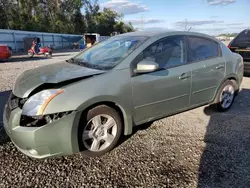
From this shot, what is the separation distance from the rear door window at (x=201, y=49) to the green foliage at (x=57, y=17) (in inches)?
1494

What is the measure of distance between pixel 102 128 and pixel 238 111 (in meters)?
3.11

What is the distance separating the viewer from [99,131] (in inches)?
112

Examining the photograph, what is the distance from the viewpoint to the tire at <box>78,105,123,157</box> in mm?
2691

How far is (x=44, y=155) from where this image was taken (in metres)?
2.50

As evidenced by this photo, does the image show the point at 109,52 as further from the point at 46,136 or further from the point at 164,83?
the point at 46,136

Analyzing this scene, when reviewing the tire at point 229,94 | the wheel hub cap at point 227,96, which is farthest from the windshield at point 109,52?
the wheel hub cap at point 227,96

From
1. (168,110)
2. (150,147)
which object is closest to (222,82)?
(168,110)

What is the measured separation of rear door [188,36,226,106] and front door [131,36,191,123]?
167mm

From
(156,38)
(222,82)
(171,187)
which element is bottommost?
(171,187)

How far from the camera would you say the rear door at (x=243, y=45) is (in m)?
6.71

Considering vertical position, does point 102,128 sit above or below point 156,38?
below

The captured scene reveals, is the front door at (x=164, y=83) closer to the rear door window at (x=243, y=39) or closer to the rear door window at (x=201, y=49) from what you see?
the rear door window at (x=201, y=49)

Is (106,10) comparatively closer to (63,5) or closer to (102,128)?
(63,5)

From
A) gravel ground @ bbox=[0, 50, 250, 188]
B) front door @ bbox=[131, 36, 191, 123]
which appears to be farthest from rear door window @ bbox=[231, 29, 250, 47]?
front door @ bbox=[131, 36, 191, 123]
